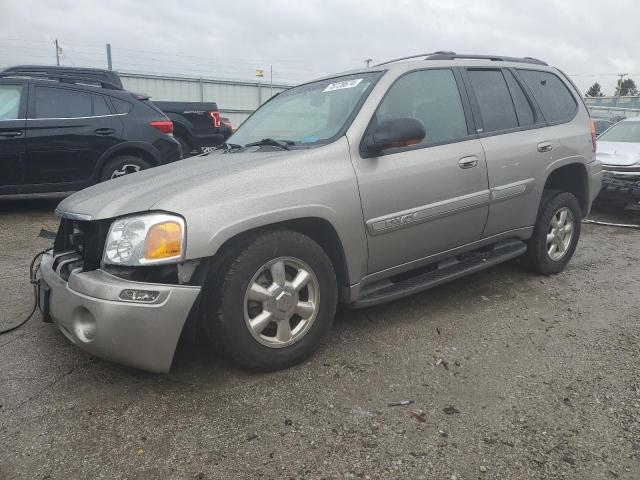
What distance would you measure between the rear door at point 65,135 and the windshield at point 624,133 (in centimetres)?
750

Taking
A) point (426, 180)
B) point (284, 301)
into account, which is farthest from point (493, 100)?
point (284, 301)

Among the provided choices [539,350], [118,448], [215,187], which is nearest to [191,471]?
[118,448]

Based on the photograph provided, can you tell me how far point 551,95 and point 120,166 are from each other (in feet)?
16.1

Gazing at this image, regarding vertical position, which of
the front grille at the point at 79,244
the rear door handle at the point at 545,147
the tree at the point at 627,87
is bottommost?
the front grille at the point at 79,244

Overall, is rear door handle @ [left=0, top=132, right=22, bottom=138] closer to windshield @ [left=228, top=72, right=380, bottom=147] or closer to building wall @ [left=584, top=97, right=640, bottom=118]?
windshield @ [left=228, top=72, right=380, bottom=147]

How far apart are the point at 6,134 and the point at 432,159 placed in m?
5.02

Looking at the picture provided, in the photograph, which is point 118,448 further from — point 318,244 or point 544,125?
point 544,125

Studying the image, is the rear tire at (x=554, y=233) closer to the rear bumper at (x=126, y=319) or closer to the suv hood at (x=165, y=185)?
the suv hood at (x=165, y=185)

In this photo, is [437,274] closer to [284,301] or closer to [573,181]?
[284,301]

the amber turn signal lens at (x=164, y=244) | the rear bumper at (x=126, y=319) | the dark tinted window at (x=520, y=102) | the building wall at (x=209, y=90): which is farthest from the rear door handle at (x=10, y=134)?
the building wall at (x=209, y=90)

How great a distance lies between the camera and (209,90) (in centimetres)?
1611

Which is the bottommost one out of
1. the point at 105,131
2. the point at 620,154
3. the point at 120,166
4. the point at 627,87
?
the point at 120,166

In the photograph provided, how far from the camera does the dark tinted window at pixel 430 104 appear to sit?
3209mm

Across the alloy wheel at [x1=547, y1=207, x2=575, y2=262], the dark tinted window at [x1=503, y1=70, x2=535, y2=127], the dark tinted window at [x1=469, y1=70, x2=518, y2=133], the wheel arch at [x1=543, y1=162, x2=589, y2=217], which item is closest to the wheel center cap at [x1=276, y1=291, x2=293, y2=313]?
the dark tinted window at [x1=469, y1=70, x2=518, y2=133]
